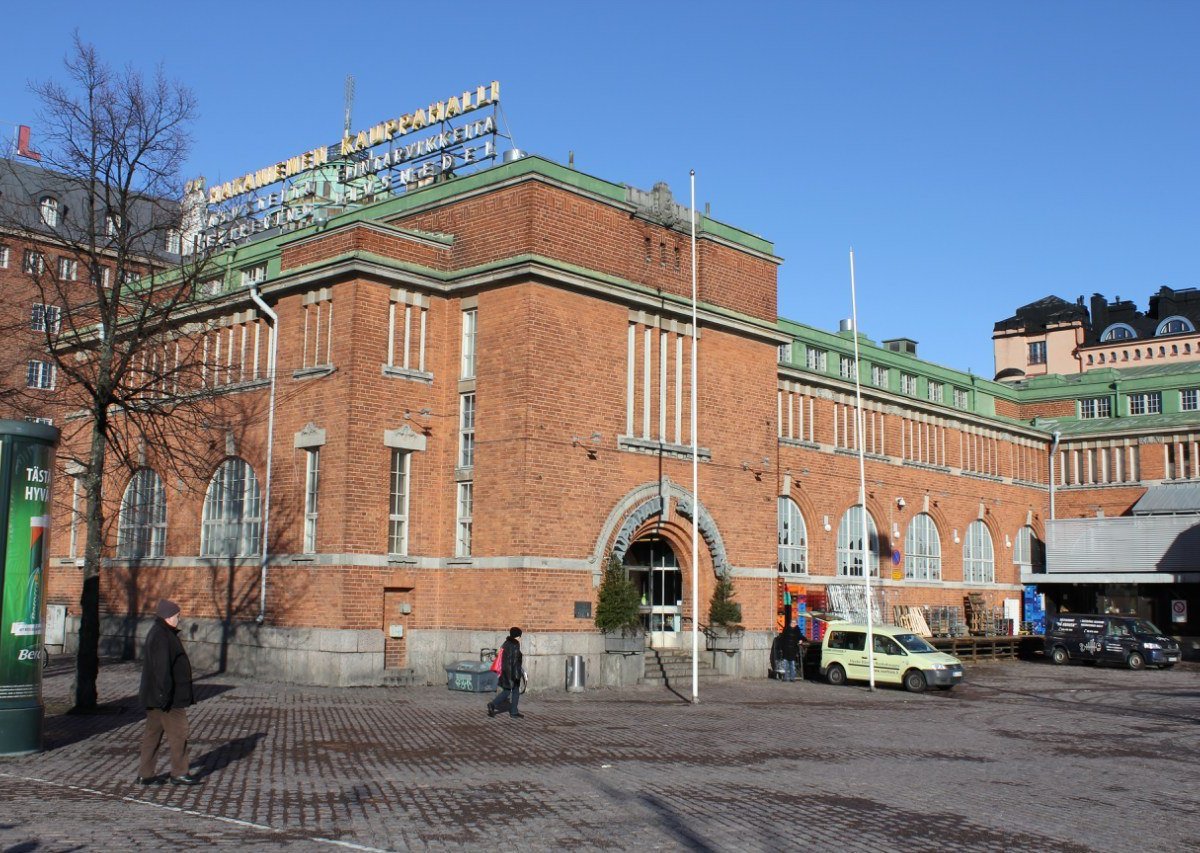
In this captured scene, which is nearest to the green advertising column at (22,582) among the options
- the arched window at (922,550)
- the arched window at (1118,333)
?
the arched window at (922,550)

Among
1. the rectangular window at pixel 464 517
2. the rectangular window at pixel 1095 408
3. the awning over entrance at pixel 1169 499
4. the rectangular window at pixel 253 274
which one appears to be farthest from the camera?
the rectangular window at pixel 1095 408

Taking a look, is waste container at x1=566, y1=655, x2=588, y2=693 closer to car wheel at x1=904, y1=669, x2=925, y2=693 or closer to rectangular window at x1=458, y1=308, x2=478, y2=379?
rectangular window at x1=458, y1=308, x2=478, y2=379

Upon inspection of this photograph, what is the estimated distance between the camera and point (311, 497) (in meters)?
28.8

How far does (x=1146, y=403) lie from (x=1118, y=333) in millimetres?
28539

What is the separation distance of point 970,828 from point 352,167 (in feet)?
111

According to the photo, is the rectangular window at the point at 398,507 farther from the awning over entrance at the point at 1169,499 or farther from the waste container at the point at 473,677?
the awning over entrance at the point at 1169,499

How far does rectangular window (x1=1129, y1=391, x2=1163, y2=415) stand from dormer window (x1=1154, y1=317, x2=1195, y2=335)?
25.9 meters

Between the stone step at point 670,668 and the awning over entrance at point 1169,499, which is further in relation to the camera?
the awning over entrance at point 1169,499

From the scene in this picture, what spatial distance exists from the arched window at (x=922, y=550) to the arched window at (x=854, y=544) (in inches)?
92.6

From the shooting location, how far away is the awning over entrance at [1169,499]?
50844mm

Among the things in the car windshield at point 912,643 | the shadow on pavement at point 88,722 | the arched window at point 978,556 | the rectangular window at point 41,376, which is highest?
the rectangular window at point 41,376

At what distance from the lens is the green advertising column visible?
1518cm

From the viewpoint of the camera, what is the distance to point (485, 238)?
29.7 m

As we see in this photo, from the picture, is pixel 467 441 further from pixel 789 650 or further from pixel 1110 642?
pixel 1110 642
